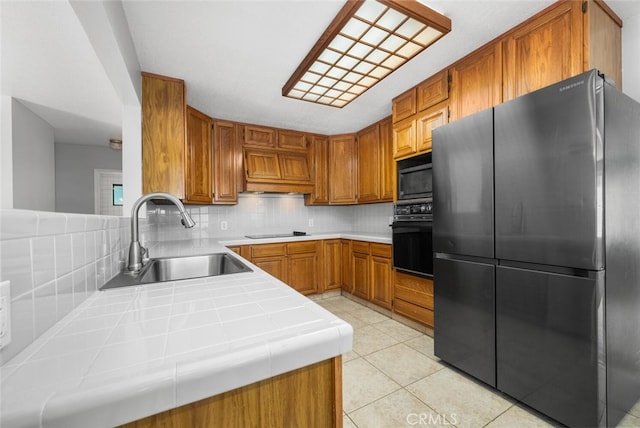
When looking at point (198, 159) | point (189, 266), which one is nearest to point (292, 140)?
point (198, 159)

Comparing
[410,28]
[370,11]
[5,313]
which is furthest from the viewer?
[410,28]

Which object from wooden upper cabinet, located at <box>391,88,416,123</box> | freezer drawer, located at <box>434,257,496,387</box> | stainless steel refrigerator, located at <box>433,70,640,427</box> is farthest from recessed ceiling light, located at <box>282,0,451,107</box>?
freezer drawer, located at <box>434,257,496,387</box>

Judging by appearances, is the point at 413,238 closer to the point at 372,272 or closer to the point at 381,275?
the point at 381,275

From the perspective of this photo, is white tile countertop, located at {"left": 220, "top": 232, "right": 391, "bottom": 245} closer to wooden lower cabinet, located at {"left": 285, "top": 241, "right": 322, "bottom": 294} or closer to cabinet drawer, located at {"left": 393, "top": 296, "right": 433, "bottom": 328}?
wooden lower cabinet, located at {"left": 285, "top": 241, "right": 322, "bottom": 294}

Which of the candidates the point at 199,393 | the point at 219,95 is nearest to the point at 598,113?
the point at 199,393

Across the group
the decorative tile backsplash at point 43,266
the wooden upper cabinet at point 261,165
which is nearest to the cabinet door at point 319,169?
the wooden upper cabinet at point 261,165

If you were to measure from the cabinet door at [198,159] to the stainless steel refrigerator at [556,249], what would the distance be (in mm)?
2449

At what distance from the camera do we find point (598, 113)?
1.17 m

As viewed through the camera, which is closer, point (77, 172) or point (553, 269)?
point (553, 269)

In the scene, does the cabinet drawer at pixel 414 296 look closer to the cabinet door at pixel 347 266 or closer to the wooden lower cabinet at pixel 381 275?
the wooden lower cabinet at pixel 381 275

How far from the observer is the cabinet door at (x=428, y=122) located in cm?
211

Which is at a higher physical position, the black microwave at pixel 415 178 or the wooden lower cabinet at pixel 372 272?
the black microwave at pixel 415 178

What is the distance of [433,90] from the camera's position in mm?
2197

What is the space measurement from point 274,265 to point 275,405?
263cm
